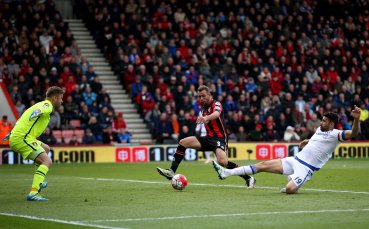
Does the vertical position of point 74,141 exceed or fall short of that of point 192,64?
it falls short

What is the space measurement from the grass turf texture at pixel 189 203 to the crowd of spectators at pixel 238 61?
12143mm

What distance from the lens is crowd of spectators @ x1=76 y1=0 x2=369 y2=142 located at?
108 feet

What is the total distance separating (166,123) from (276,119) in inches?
187

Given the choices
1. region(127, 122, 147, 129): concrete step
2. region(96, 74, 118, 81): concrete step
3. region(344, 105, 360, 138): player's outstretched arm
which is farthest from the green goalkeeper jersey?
region(96, 74, 118, 81): concrete step

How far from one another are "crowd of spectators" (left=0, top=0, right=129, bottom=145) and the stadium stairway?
53.2 inches

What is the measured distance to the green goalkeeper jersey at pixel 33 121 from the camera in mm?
14000

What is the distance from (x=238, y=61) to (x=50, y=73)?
859 centimetres

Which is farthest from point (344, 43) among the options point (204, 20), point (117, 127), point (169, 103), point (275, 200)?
point (275, 200)

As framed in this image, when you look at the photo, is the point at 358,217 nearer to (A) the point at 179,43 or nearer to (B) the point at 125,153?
(B) the point at 125,153

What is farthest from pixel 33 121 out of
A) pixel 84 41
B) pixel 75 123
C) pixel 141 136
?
pixel 84 41

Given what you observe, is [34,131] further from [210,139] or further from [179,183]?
[210,139]

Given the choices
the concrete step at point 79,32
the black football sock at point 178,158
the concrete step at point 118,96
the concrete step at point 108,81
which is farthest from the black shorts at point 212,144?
the concrete step at point 79,32

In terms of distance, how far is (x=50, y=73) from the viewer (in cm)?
3089

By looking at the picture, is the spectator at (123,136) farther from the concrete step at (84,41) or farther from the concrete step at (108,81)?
the concrete step at (84,41)
